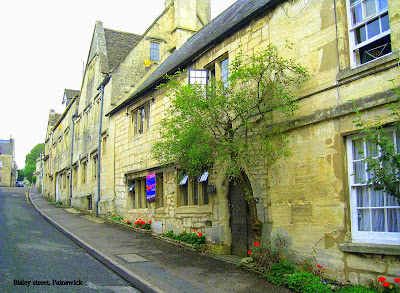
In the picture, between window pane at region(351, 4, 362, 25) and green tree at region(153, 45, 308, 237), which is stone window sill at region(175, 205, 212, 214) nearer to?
green tree at region(153, 45, 308, 237)

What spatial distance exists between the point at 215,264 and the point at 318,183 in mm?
3477

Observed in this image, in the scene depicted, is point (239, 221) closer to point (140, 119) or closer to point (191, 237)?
point (191, 237)

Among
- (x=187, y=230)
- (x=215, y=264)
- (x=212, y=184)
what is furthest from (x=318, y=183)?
(x=187, y=230)

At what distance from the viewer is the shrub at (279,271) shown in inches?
305

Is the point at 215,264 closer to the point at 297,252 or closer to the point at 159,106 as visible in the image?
the point at 297,252

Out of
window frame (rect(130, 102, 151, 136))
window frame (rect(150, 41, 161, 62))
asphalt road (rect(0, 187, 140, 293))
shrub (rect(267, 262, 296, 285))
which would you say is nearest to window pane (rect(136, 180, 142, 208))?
window frame (rect(130, 102, 151, 136))

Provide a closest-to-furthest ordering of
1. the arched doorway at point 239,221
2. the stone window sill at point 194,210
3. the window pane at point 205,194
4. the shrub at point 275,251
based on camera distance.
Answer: the shrub at point 275,251, the arched doorway at point 239,221, the stone window sill at point 194,210, the window pane at point 205,194

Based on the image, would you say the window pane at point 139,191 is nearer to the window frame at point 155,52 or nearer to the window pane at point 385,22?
the window frame at point 155,52

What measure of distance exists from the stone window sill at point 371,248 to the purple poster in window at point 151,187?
30.0ft

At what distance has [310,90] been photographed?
822 centimetres

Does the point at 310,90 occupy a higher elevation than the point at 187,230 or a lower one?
higher

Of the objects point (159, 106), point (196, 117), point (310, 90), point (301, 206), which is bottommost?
point (301, 206)

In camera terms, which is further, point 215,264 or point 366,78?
point 215,264

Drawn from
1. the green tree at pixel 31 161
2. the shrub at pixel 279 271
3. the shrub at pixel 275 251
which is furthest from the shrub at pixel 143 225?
the green tree at pixel 31 161
